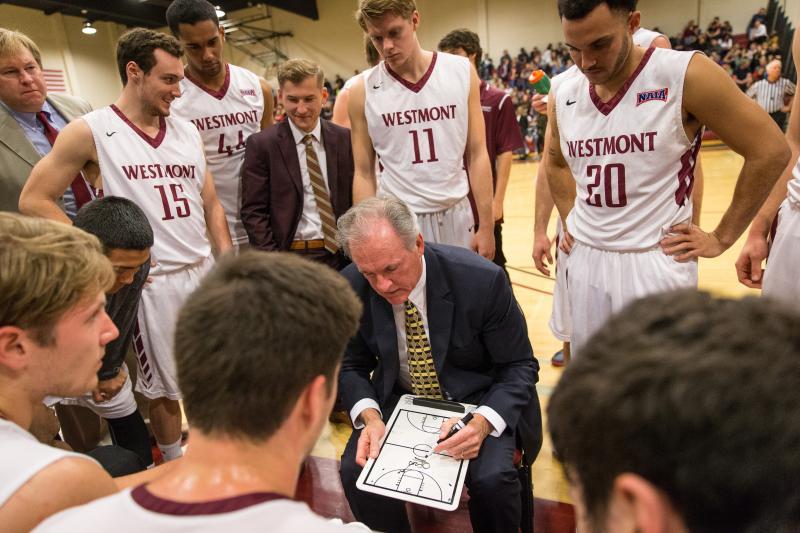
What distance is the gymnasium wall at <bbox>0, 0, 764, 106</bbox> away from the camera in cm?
1648

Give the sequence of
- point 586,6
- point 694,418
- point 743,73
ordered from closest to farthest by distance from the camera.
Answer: point 694,418, point 586,6, point 743,73

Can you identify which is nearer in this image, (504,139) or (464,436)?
(464,436)

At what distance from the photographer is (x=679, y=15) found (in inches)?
654

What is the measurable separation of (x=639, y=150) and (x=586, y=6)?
582mm

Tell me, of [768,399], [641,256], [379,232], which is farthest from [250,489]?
[641,256]

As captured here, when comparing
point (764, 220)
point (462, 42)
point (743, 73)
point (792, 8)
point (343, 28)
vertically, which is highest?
point (343, 28)

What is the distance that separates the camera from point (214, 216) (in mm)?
3053

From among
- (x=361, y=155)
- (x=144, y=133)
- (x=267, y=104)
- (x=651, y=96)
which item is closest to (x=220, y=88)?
(x=267, y=104)

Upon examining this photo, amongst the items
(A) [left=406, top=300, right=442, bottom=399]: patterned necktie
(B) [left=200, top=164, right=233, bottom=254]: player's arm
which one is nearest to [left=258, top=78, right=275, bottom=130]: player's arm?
(B) [left=200, top=164, right=233, bottom=254]: player's arm

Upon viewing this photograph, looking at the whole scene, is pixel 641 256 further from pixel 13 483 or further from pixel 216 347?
pixel 13 483

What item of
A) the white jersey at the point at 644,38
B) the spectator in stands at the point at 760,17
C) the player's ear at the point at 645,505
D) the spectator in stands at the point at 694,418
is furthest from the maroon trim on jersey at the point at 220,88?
the spectator in stands at the point at 760,17

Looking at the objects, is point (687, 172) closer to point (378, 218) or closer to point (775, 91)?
point (378, 218)

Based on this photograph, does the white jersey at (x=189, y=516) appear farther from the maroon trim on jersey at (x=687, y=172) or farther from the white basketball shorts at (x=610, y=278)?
the maroon trim on jersey at (x=687, y=172)

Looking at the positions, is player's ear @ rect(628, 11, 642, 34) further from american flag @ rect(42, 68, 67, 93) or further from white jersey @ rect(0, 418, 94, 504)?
american flag @ rect(42, 68, 67, 93)
